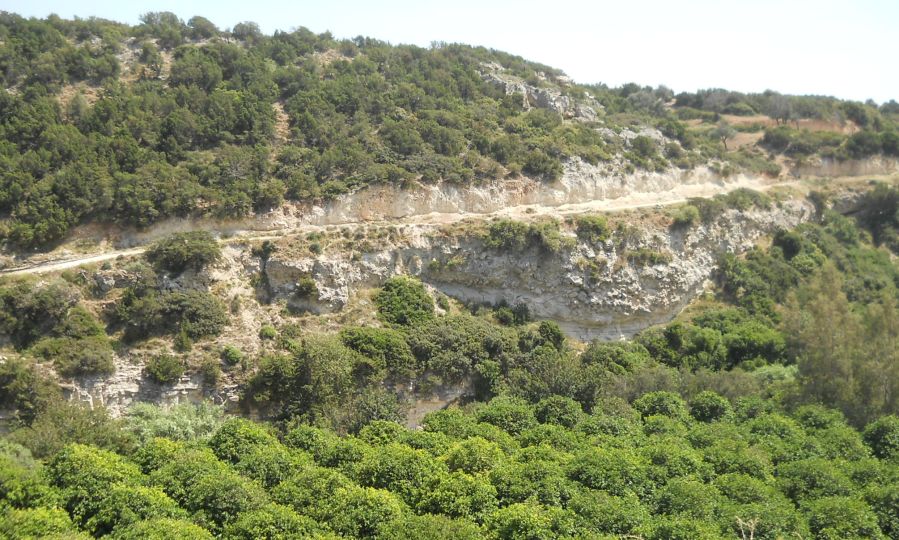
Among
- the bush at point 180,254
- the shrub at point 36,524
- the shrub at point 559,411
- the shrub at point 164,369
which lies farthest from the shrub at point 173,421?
the shrub at point 559,411

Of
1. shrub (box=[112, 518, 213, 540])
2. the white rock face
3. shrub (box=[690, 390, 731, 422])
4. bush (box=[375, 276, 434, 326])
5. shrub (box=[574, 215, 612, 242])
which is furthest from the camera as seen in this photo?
shrub (box=[574, 215, 612, 242])

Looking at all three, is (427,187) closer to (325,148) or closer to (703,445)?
(325,148)

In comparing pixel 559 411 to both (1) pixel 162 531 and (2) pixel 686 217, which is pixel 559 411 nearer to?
(1) pixel 162 531

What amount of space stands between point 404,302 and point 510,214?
1474cm

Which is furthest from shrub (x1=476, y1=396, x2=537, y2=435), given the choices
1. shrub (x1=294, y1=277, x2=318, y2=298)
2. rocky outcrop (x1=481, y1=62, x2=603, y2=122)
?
rocky outcrop (x1=481, y1=62, x2=603, y2=122)

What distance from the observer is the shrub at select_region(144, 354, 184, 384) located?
3991cm

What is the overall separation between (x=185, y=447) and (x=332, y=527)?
33.7 ft

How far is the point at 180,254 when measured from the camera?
4478 cm

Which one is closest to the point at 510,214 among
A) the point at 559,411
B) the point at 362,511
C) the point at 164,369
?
the point at 559,411

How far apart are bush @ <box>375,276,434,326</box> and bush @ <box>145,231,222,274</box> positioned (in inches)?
492

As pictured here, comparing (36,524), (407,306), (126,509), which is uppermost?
(407,306)

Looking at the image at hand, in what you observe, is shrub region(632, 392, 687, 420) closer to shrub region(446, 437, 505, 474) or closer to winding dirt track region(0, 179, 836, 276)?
shrub region(446, 437, 505, 474)

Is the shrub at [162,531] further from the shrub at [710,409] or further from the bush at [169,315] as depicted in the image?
the shrub at [710,409]

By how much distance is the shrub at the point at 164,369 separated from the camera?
131 feet
